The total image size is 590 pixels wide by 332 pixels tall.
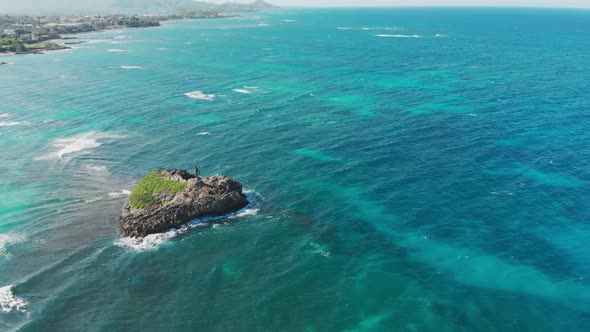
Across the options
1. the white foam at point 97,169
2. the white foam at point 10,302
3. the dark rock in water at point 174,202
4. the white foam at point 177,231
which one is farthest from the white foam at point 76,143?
the white foam at point 10,302

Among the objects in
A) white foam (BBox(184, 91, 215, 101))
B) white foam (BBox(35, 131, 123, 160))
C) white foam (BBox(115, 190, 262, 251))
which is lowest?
white foam (BBox(115, 190, 262, 251))

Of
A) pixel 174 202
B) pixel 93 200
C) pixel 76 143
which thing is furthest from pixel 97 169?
pixel 174 202

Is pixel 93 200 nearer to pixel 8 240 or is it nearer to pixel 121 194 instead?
pixel 121 194

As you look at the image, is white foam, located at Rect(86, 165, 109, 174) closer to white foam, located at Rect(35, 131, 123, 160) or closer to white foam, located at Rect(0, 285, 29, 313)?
Result: white foam, located at Rect(35, 131, 123, 160)

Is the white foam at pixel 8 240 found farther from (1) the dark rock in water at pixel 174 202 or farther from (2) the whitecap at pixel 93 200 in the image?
(1) the dark rock in water at pixel 174 202

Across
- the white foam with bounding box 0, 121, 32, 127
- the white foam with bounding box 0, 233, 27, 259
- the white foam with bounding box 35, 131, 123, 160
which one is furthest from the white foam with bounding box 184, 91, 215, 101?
the white foam with bounding box 0, 233, 27, 259
